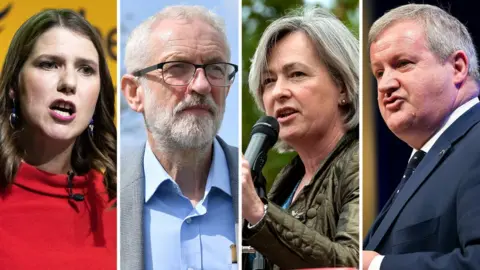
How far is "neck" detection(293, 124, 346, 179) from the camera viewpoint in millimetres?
7898

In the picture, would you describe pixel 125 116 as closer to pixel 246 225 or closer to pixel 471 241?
pixel 246 225

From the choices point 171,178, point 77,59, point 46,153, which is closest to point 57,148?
point 46,153

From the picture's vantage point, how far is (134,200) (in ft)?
26.1

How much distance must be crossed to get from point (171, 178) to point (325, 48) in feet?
4.89

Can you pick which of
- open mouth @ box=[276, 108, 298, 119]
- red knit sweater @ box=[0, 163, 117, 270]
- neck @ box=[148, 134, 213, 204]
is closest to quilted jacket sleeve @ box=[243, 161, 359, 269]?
neck @ box=[148, 134, 213, 204]

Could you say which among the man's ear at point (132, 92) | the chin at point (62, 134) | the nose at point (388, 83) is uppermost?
the nose at point (388, 83)

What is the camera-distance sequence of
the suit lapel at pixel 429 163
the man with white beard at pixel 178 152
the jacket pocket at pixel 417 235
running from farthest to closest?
the man with white beard at pixel 178 152, the suit lapel at pixel 429 163, the jacket pocket at pixel 417 235

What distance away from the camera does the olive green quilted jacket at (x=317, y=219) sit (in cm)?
754

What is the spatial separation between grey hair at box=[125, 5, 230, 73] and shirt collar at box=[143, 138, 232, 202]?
633 millimetres

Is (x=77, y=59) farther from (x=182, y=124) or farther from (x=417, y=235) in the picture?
(x=417, y=235)

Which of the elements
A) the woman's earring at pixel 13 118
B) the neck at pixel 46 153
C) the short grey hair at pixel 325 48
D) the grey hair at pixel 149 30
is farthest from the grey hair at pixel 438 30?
the woman's earring at pixel 13 118

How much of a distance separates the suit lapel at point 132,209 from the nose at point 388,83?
1.82 m

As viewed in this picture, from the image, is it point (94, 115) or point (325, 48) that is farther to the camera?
point (94, 115)

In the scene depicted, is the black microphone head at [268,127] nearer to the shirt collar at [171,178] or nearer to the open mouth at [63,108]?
the shirt collar at [171,178]
